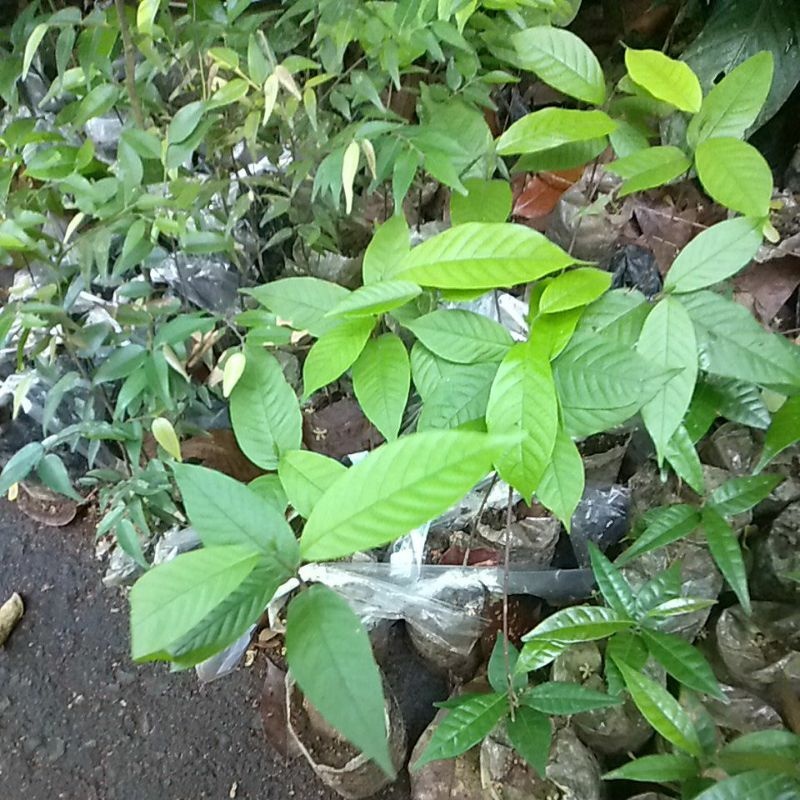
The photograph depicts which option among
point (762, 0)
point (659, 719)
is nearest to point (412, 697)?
point (659, 719)

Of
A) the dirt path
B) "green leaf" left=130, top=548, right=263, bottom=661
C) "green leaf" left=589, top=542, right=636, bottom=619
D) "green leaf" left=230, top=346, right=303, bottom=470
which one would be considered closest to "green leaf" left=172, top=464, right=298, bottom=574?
"green leaf" left=130, top=548, right=263, bottom=661

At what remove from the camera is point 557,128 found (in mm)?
659

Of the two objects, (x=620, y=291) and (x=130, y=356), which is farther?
(x=130, y=356)

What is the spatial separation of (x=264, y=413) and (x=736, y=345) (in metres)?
0.43

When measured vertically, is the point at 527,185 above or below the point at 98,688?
above

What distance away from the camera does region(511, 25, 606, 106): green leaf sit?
696 mm

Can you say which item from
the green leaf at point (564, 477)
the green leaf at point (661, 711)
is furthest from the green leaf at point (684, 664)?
the green leaf at point (564, 477)

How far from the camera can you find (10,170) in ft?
2.82

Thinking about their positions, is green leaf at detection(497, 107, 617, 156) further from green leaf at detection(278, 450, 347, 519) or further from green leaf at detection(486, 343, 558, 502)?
green leaf at detection(278, 450, 347, 519)

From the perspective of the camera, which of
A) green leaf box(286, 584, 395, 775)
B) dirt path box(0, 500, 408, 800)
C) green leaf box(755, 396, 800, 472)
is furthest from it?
dirt path box(0, 500, 408, 800)

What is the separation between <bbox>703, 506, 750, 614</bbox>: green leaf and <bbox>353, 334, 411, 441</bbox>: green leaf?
0.40m

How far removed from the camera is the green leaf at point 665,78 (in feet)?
2.09

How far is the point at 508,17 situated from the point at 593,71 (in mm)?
226

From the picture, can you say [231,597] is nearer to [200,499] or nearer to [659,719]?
[200,499]
